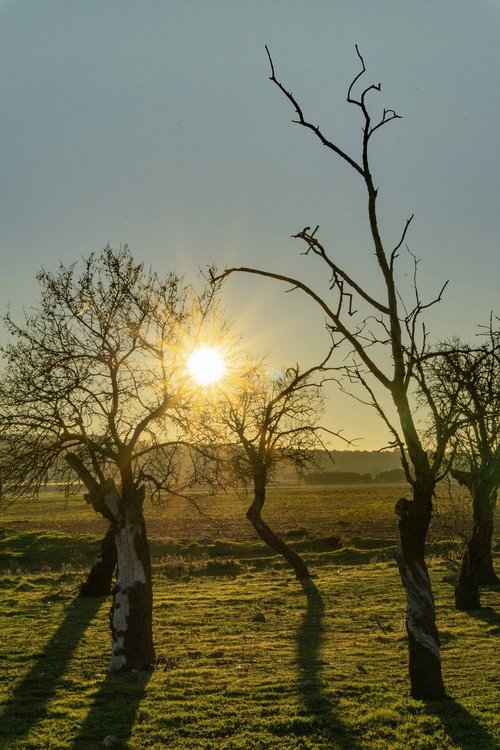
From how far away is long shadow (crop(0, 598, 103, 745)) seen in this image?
10953mm

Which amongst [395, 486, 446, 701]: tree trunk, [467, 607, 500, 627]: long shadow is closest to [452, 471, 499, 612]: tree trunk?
[467, 607, 500, 627]: long shadow

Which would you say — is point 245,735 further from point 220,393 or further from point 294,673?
point 220,393

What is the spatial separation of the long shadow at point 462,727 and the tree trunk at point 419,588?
1.27 ft

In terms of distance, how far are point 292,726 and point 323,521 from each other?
2187 inches

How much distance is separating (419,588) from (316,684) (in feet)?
10.6

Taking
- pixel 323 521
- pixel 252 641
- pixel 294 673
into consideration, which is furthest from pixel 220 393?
pixel 323 521

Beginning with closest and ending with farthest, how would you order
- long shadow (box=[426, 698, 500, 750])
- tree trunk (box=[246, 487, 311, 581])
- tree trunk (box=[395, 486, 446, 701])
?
long shadow (box=[426, 698, 500, 750]) < tree trunk (box=[395, 486, 446, 701]) < tree trunk (box=[246, 487, 311, 581])

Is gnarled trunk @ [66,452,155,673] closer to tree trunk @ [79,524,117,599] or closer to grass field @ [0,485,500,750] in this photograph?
grass field @ [0,485,500,750]

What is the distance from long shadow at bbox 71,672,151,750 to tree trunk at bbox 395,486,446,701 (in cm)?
472

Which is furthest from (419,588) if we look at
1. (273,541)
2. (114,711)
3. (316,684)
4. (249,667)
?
(273,541)

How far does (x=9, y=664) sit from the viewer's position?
15.2 m

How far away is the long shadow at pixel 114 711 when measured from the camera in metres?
10.1

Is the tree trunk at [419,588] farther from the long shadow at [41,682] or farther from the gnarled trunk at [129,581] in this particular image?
the long shadow at [41,682]

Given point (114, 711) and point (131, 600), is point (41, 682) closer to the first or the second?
point (131, 600)
